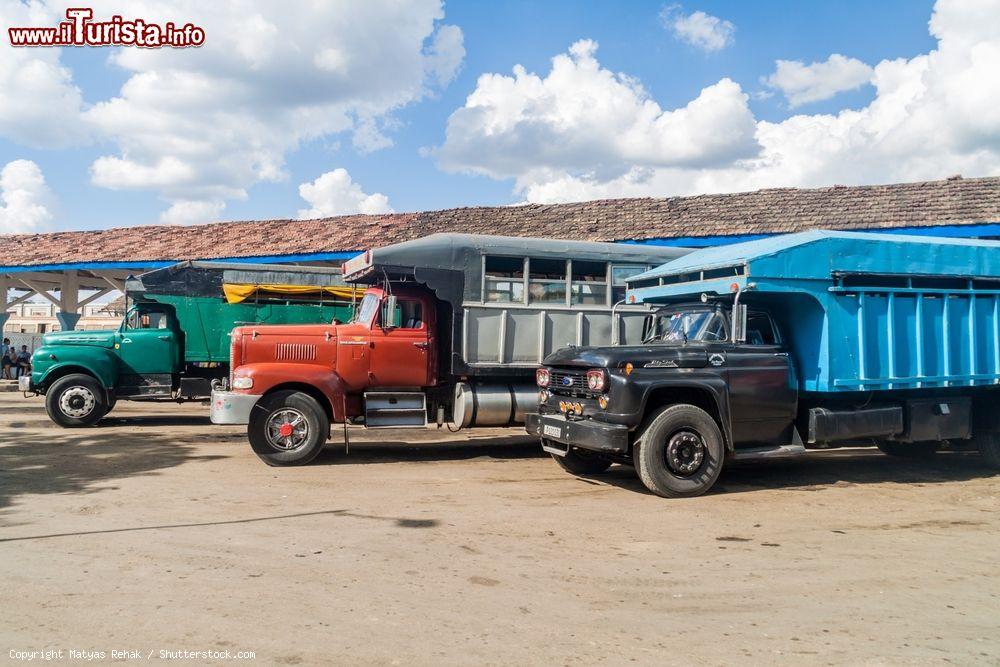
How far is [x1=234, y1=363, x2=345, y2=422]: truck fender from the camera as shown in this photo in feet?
29.9

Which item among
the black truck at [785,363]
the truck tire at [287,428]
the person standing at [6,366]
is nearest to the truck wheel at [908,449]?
the black truck at [785,363]

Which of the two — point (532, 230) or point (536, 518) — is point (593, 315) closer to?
point (536, 518)

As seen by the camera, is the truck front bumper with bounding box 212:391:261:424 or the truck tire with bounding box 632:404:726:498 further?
the truck front bumper with bounding box 212:391:261:424

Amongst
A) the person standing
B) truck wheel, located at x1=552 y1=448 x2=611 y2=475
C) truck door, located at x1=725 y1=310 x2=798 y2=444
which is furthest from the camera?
the person standing

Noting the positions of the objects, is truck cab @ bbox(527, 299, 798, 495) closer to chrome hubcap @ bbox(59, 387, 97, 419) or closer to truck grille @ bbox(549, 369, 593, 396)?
truck grille @ bbox(549, 369, 593, 396)

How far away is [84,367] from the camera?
42.9 ft

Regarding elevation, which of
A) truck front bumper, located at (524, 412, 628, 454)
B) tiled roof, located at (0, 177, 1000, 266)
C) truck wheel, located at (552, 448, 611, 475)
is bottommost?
truck wheel, located at (552, 448, 611, 475)

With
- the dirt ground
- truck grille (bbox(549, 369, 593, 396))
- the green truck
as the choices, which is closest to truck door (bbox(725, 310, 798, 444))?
the dirt ground

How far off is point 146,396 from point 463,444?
6.19 m

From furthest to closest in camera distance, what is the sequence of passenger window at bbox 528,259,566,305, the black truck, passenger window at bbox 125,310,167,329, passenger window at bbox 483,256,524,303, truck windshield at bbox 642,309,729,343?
passenger window at bbox 125,310,167,329, passenger window at bbox 528,259,566,305, passenger window at bbox 483,256,524,303, truck windshield at bbox 642,309,729,343, the black truck

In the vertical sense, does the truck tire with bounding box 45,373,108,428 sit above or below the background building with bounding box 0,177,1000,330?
below

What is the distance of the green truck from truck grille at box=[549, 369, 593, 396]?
6119 millimetres

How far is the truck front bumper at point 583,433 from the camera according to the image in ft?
23.7

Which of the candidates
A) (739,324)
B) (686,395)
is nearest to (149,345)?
(686,395)
